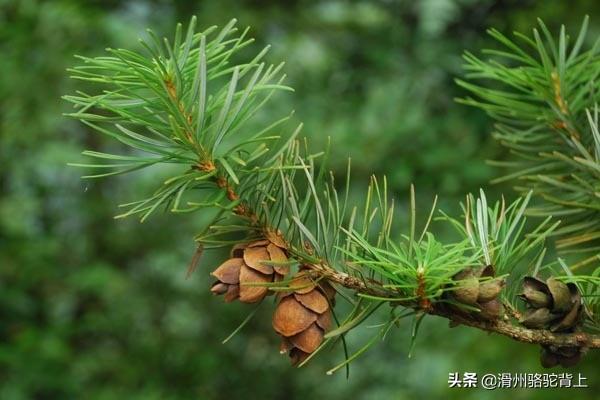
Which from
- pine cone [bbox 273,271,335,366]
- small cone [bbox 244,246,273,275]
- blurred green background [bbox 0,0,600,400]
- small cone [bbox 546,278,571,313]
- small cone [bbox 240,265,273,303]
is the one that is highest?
small cone [bbox 546,278,571,313]

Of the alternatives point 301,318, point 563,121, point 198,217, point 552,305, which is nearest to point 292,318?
point 301,318

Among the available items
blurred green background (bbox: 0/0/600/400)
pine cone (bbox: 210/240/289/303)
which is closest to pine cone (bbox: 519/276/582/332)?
pine cone (bbox: 210/240/289/303)

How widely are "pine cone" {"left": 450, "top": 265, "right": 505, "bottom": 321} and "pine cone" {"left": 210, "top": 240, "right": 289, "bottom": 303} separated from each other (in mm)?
76

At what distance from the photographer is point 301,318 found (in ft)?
1.32

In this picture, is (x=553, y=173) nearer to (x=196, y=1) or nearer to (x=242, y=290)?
(x=242, y=290)

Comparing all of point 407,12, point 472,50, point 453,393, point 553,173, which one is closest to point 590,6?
point 472,50

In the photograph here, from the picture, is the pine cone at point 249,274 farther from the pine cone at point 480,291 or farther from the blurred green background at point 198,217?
the blurred green background at point 198,217

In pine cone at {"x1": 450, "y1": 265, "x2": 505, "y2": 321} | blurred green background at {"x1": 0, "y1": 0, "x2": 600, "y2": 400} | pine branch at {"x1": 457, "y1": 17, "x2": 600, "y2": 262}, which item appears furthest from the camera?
blurred green background at {"x1": 0, "y1": 0, "x2": 600, "y2": 400}

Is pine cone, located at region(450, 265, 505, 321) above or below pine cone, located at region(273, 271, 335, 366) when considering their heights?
above

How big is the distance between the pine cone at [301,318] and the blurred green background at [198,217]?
811 millimetres

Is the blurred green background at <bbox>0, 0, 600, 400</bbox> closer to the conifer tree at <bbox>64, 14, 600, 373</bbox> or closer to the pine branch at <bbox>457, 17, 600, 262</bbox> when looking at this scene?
the pine branch at <bbox>457, 17, 600, 262</bbox>

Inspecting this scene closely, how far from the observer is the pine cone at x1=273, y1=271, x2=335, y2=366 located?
1.32ft

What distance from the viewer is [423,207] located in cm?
144

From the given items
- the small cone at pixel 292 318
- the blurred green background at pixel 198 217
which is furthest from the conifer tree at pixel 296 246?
the blurred green background at pixel 198 217
